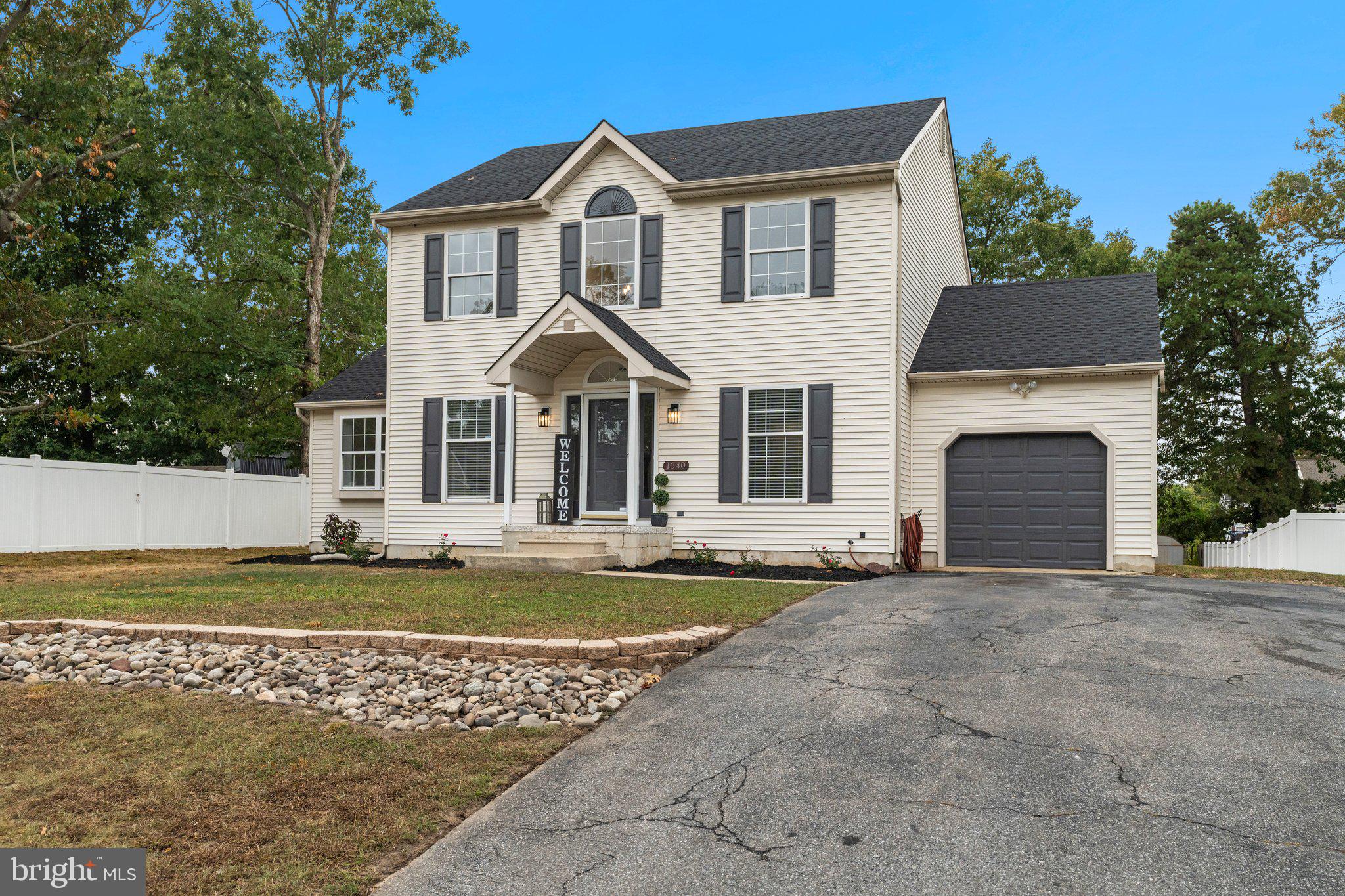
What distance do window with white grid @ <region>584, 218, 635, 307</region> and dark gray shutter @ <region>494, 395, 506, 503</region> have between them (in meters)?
2.33

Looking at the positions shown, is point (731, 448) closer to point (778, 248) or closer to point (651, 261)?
point (778, 248)

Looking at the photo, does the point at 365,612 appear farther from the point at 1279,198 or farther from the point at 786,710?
the point at 1279,198

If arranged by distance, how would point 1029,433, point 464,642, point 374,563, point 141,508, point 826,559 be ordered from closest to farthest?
point 464,642
point 826,559
point 1029,433
point 374,563
point 141,508

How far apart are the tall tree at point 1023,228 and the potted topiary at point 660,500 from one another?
61.0 ft

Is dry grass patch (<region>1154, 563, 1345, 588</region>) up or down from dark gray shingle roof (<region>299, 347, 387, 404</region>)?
down

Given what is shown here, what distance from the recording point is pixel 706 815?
400cm

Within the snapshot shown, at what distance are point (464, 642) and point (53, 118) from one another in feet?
61.2

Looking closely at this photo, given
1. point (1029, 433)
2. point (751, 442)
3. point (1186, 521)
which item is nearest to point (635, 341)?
point (751, 442)

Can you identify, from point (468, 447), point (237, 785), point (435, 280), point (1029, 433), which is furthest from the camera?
point (435, 280)

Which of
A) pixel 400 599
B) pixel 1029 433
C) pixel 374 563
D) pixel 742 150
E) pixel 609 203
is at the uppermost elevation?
pixel 742 150

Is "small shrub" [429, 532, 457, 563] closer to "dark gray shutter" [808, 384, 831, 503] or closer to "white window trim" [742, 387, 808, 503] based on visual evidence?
"white window trim" [742, 387, 808, 503]

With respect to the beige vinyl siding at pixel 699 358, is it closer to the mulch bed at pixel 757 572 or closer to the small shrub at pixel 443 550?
the small shrub at pixel 443 550

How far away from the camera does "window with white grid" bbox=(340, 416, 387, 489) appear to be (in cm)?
1772

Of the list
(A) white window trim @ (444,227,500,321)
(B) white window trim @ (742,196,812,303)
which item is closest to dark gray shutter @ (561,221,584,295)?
(A) white window trim @ (444,227,500,321)
